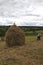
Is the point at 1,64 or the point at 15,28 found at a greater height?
the point at 15,28

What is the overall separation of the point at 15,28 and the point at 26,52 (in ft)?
28.2

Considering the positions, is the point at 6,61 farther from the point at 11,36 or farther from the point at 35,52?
the point at 11,36

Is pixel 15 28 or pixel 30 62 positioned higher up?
pixel 15 28

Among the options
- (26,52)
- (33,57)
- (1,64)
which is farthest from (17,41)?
(1,64)

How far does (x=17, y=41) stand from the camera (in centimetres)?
2434

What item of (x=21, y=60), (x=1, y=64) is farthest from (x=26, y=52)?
(x=1, y=64)

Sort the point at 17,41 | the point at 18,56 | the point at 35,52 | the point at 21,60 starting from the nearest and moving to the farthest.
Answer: the point at 21,60
the point at 18,56
the point at 35,52
the point at 17,41

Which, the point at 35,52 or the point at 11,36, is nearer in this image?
the point at 35,52

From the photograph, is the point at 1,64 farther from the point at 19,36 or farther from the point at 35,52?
the point at 19,36

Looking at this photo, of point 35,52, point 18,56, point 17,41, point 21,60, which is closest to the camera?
point 21,60

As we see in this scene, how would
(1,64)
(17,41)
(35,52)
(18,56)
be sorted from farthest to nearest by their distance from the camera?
(17,41) < (35,52) < (18,56) < (1,64)

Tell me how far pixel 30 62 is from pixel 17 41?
33.4 ft

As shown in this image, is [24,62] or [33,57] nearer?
[24,62]

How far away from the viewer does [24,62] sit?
564 inches
